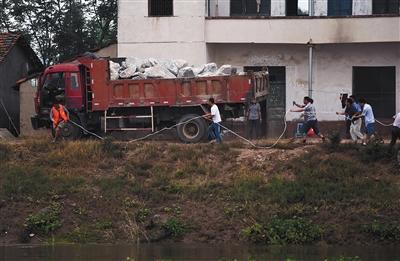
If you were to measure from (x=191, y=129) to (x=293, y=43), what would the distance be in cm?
803

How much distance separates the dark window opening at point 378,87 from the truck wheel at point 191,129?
31.0 ft

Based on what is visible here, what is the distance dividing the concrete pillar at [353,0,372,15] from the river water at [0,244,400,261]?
607 inches

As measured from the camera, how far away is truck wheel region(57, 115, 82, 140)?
85.3 ft

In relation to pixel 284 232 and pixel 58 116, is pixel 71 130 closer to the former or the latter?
pixel 58 116

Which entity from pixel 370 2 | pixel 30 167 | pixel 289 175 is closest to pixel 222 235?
pixel 289 175

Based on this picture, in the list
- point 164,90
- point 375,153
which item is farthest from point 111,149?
point 375,153

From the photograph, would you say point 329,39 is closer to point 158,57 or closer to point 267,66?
point 267,66

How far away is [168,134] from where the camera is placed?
26.8 meters

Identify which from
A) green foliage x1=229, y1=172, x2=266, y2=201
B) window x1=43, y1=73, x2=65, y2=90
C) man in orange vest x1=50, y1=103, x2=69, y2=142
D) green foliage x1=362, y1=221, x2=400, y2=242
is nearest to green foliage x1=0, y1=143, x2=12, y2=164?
man in orange vest x1=50, y1=103, x2=69, y2=142

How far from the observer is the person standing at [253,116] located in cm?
2661

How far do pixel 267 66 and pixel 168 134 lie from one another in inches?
301

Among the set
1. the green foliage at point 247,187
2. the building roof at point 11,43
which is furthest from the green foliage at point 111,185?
the building roof at point 11,43

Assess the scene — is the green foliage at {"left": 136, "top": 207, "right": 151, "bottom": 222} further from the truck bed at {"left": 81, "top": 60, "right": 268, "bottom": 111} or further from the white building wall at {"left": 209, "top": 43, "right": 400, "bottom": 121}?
the white building wall at {"left": 209, "top": 43, "right": 400, "bottom": 121}

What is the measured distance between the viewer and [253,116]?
27.0 metres
